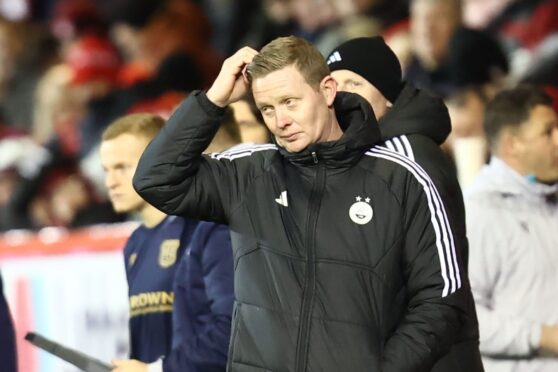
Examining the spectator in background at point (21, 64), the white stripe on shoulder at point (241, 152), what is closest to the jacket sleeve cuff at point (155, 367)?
the white stripe on shoulder at point (241, 152)

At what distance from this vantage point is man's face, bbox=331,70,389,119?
4.61 m

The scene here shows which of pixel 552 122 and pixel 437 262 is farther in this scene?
pixel 552 122

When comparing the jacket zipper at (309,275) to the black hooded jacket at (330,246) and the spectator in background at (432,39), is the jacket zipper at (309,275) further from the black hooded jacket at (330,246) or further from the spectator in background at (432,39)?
the spectator in background at (432,39)

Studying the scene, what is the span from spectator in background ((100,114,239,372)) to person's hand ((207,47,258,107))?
892mm

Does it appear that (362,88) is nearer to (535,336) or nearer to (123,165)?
(123,165)

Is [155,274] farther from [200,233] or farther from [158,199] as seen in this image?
[158,199]

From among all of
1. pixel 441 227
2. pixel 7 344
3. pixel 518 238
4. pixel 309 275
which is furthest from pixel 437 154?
pixel 7 344

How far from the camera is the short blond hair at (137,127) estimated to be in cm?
514

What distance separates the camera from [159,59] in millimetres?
9789

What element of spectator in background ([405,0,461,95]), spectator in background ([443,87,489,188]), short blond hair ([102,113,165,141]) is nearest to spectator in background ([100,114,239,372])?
short blond hair ([102,113,165,141])

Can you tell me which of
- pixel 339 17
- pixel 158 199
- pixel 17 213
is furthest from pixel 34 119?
pixel 158 199

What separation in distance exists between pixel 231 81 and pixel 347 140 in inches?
14.5

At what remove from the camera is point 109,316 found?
7.14 meters

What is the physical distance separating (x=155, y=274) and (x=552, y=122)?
5.49ft
